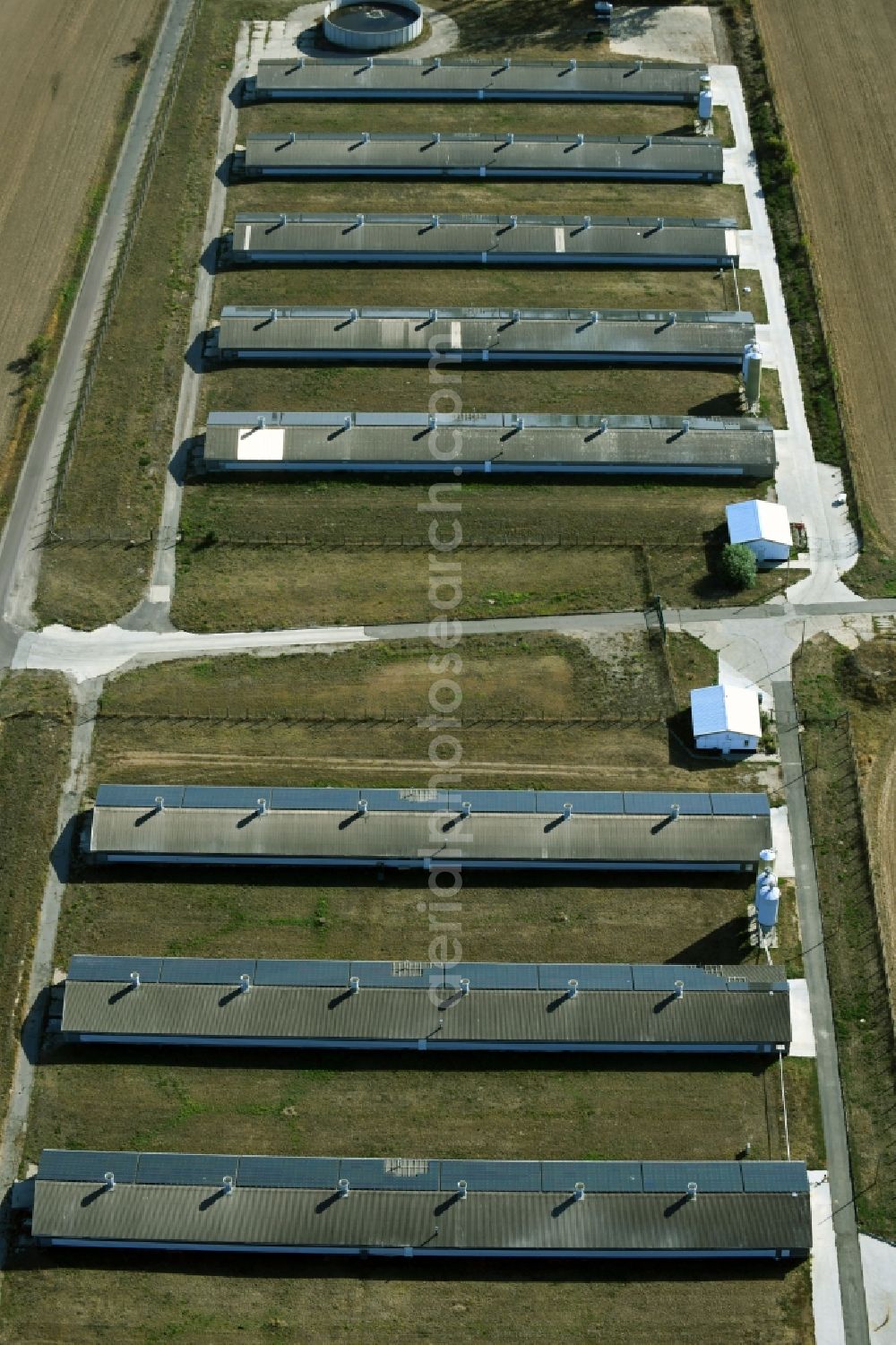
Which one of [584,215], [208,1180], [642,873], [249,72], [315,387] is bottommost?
[208,1180]

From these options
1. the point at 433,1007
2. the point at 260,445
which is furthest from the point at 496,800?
the point at 260,445

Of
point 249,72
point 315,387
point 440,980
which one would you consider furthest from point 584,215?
point 440,980

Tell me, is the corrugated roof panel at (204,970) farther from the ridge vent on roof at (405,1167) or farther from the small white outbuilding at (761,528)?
the small white outbuilding at (761,528)

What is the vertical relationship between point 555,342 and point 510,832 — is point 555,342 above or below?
above

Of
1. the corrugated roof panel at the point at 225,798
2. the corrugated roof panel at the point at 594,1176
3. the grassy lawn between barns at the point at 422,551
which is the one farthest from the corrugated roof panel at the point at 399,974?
the grassy lawn between barns at the point at 422,551

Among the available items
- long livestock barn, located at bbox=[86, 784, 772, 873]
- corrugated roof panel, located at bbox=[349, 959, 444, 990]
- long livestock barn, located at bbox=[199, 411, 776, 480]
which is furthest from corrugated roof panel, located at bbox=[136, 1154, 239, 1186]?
long livestock barn, located at bbox=[199, 411, 776, 480]

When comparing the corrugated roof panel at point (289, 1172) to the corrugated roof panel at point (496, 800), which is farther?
the corrugated roof panel at point (496, 800)

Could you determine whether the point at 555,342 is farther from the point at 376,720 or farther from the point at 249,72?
the point at 249,72
